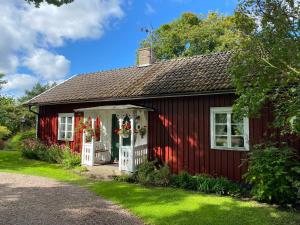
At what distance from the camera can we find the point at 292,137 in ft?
30.0

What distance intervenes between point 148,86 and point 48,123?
24.9ft

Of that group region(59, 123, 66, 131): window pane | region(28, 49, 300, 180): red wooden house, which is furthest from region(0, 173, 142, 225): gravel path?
region(59, 123, 66, 131): window pane

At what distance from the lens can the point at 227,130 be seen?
10.5m

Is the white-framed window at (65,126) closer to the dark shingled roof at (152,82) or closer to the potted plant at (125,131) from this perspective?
the dark shingled roof at (152,82)

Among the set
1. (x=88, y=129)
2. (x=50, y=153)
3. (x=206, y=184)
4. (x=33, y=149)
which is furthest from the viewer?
(x=33, y=149)

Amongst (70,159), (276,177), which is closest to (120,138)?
(70,159)

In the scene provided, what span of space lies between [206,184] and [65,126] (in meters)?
9.62

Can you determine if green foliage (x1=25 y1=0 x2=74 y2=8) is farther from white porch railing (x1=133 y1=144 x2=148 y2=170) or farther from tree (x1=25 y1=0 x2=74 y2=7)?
white porch railing (x1=133 y1=144 x2=148 y2=170)

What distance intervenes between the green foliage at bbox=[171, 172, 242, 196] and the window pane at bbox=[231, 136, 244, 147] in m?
1.26

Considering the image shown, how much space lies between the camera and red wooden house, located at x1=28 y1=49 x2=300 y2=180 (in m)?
10.4

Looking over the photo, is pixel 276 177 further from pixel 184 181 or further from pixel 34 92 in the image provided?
pixel 34 92

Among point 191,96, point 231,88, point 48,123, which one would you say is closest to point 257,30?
point 231,88

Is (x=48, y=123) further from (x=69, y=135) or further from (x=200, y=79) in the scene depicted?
(x=200, y=79)

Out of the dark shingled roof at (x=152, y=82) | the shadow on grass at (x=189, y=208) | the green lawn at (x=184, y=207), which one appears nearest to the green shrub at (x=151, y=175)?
the green lawn at (x=184, y=207)
